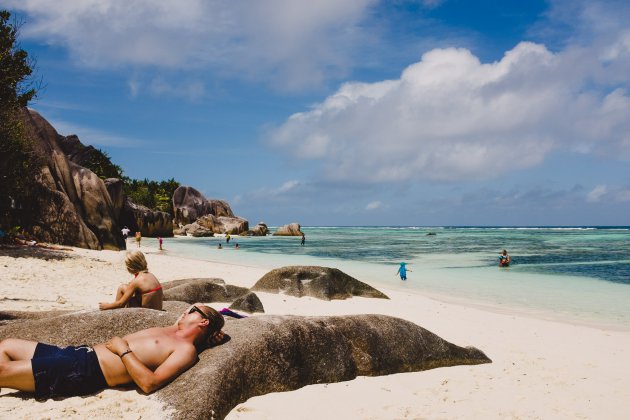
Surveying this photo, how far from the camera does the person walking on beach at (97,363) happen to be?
13.2 feet

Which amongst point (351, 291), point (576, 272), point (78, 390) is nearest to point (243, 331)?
point (78, 390)

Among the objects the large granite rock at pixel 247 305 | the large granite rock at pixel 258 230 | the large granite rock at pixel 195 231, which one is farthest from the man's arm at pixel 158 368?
the large granite rock at pixel 258 230

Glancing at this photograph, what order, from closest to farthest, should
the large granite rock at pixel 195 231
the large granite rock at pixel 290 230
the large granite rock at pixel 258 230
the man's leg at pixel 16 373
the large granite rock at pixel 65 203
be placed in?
the man's leg at pixel 16 373 → the large granite rock at pixel 65 203 → the large granite rock at pixel 195 231 → the large granite rock at pixel 290 230 → the large granite rock at pixel 258 230

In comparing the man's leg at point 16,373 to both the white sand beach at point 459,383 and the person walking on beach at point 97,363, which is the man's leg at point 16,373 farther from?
the white sand beach at point 459,383

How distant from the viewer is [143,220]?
5422 cm

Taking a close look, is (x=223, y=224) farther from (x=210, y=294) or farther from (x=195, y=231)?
(x=210, y=294)

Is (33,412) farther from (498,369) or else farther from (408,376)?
(498,369)

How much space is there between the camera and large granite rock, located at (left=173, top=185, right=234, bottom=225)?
76.5 metres

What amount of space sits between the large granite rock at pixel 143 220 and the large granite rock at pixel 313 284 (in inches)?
1672

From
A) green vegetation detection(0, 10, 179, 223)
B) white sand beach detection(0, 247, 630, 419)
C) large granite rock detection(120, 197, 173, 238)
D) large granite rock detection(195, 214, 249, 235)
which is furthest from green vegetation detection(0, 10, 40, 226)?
large granite rock detection(195, 214, 249, 235)

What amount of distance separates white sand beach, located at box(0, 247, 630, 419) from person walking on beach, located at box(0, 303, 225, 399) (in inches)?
4.8

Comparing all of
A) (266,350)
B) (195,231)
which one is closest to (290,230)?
(195,231)

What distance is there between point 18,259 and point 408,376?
49.4 feet

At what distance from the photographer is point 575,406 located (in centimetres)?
517
